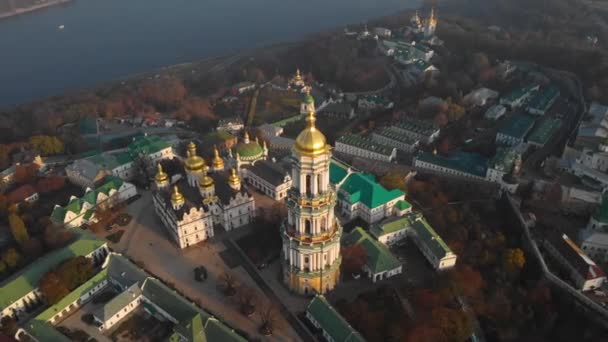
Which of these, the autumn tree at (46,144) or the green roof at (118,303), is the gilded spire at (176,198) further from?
the autumn tree at (46,144)

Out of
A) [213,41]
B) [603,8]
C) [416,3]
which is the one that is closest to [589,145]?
[603,8]

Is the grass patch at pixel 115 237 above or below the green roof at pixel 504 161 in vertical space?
below

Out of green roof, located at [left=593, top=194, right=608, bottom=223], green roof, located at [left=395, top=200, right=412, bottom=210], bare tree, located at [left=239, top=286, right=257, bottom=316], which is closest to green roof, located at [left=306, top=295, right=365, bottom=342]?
bare tree, located at [left=239, top=286, right=257, bottom=316]

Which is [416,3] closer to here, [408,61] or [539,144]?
[408,61]

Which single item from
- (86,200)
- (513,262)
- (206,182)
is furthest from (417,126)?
(86,200)

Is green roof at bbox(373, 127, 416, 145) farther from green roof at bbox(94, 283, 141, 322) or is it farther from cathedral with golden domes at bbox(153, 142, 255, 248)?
green roof at bbox(94, 283, 141, 322)

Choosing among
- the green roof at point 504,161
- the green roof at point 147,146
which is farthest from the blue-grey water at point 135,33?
the green roof at point 504,161
